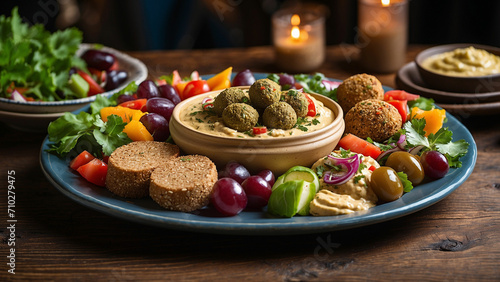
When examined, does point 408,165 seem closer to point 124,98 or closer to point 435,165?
point 435,165

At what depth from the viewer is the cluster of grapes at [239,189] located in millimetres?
2570

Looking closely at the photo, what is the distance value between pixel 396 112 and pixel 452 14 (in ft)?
11.4

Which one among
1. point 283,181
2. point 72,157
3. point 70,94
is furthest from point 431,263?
point 70,94

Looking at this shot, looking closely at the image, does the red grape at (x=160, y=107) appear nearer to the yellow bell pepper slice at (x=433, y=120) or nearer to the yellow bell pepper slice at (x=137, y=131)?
the yellow bell pepper slice at (x=137, y=131)

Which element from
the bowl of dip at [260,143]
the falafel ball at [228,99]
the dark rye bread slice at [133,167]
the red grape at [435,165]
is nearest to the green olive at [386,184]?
the red grape at [435,165]

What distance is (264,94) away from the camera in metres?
2.99

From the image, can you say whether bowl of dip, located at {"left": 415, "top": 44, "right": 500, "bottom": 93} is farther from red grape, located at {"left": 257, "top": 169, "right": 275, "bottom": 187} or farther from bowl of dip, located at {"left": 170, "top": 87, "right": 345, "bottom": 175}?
red grape, located at {"left": 257, "top": 169, "right": 275, "bottom": 187}

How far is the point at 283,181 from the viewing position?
2.75 m

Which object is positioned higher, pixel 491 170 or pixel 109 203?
pixel 109 203

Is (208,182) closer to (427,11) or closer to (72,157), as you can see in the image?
(72,157)

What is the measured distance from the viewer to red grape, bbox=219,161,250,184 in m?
2.78

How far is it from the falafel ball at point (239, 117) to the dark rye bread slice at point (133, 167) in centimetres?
36

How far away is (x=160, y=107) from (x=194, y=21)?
13.7 ft

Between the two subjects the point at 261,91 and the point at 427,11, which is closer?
the point at 261,91
